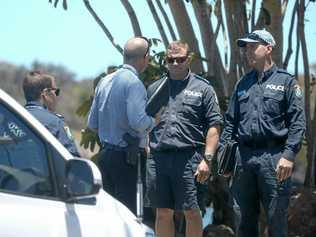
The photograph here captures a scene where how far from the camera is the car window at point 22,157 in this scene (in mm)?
5016

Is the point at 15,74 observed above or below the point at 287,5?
below

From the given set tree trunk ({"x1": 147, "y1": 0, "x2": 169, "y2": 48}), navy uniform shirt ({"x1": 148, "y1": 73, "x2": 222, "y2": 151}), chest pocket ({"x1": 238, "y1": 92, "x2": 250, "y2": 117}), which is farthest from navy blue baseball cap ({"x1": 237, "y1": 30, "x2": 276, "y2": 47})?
tree trunk ({"x1": 147, "y1": 0, "x2": 169, "y2": 48})

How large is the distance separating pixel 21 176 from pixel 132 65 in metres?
3.05

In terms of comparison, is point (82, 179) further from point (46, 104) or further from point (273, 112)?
point (46, 104)

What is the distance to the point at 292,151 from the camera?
736 cm

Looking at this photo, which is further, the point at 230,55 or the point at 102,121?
the point at 230,55

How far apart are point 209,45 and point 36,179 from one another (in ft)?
20.2

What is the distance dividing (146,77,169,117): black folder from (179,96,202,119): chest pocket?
0.21 m

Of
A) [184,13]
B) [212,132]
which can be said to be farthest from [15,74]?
[212,132]

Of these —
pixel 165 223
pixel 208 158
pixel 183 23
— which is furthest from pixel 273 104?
pixel 183 23

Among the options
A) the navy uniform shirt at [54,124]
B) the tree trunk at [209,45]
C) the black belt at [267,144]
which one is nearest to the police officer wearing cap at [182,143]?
Result: the black belt at [267,144]

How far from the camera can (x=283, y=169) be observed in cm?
731

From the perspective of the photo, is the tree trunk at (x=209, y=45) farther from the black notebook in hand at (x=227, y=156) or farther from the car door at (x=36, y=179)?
the car door at (x=36, y=179)

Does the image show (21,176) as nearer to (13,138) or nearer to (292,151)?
(13,138)
